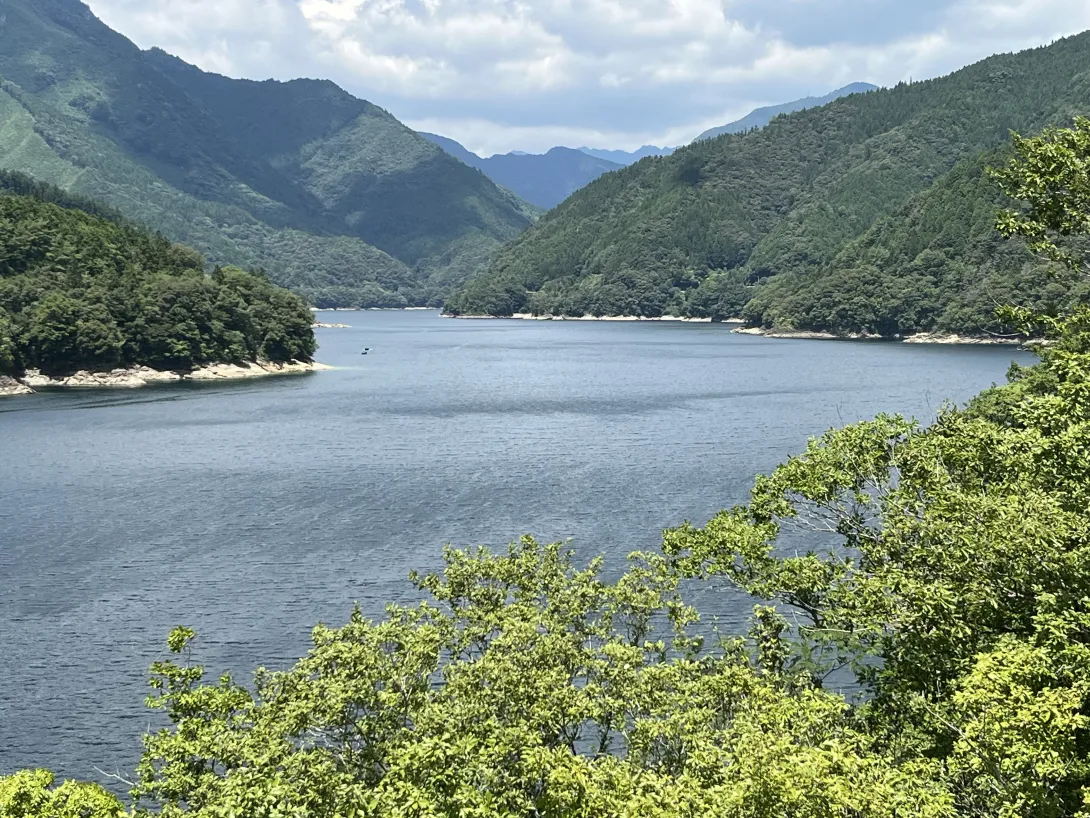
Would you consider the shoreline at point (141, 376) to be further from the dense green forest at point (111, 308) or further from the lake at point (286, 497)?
the lake at point (286, 497)

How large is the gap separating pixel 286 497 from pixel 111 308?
10450 centimetres

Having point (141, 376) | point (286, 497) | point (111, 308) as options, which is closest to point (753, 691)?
point (286, 497)

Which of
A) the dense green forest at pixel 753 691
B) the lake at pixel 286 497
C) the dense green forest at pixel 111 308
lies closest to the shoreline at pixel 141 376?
the dense green forest at pixel 111 308

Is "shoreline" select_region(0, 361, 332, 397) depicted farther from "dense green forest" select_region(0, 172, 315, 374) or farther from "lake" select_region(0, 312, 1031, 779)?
"lake" select_region(0, 312, 1031, 779)

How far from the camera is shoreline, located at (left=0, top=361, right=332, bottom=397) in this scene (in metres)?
156

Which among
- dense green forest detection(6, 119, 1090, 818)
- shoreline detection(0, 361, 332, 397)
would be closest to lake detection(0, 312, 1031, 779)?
shoreline detection(0, 361, 332, 397)

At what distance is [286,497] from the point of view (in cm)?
8300

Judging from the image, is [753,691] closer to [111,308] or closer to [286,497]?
[286,497]

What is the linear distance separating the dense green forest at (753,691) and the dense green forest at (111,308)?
150 meters

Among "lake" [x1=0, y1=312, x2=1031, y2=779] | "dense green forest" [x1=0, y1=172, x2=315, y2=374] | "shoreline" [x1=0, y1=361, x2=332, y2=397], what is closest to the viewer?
"lake" [x1=0, y1=312, x2=1031, y2=779]

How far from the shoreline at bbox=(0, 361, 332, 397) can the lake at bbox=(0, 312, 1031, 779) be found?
11.5m

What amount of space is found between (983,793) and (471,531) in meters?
51.3

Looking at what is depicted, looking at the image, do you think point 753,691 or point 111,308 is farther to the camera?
point 111,308

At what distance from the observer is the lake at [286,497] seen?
1864 inches
